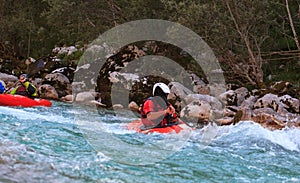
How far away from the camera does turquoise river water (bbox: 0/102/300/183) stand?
438cm

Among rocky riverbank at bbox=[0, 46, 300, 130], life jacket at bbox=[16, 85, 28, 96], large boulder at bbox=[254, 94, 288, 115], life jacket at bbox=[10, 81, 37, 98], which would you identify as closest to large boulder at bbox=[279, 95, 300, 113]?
rocky riverbank at bbox=[0, 46, 300, 130]

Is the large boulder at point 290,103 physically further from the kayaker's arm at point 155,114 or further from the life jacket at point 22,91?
the life jacket at point 22,91

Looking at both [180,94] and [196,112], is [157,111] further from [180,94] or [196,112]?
[180,94]

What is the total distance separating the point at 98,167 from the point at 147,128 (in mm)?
2907

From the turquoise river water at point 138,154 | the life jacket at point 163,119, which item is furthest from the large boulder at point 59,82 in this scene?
the life jacket at point 163,119

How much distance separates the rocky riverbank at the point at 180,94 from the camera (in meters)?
10.5

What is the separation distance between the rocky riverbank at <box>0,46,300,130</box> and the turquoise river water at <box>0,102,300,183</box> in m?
1.97

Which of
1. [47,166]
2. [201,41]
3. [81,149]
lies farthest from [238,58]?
[47,166]

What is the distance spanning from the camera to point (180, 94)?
41.5 ft

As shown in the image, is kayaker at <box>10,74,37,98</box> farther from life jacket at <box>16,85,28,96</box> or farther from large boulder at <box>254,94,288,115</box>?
large boulder at <box>254,94,288,115</box>

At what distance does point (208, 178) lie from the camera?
15.2 feet

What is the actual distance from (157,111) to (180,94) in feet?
17.6

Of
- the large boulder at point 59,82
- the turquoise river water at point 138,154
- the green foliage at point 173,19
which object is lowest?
the turquoise river water at point 138,154

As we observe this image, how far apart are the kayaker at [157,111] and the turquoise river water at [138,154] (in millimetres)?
360
